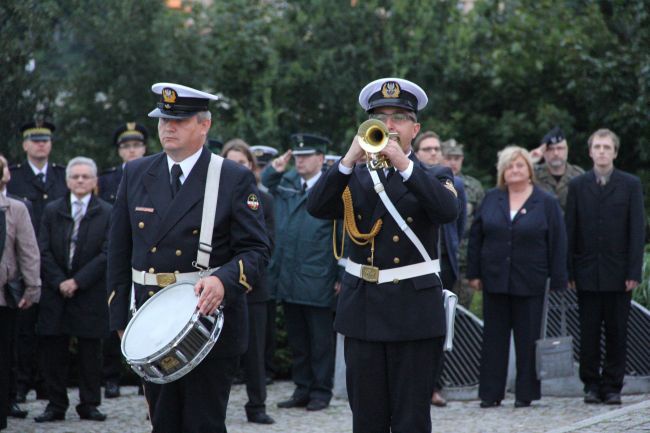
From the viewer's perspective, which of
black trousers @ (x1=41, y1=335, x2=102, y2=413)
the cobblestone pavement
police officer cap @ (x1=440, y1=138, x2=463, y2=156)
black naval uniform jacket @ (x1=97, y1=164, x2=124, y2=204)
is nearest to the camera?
the cobblestone pavement

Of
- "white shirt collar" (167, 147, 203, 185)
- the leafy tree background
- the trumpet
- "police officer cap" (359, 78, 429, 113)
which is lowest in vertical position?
"white shirt collar" (167, 147, 203, 185)

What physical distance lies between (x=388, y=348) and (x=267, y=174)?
580 cm

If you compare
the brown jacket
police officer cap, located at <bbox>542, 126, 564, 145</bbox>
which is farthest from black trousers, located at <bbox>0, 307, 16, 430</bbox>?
police officer cap, located at <bbox>542, 126, 564, 145</bbox>

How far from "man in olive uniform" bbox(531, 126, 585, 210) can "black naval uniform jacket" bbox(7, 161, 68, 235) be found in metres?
4.68

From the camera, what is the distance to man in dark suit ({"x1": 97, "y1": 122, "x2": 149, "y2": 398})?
12.1 m

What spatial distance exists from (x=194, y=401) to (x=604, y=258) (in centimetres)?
562

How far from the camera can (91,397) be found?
34.9 feet

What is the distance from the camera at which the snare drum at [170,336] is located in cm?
621

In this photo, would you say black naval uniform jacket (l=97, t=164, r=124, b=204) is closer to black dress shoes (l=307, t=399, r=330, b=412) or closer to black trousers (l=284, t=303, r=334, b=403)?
black trousers (l=284, t=303, r=334, b=403)

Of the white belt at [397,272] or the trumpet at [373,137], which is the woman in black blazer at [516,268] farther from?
the trumpet at [373,137]

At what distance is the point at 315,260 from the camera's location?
37.0 feet

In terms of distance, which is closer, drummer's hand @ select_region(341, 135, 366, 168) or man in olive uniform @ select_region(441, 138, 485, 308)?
drummer's hand @ select_region(341, 135, 366, 168)

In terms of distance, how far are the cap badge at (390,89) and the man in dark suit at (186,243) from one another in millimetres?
834

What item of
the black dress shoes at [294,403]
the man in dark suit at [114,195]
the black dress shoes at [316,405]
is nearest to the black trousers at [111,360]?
the man in dark suit at [114,195]
